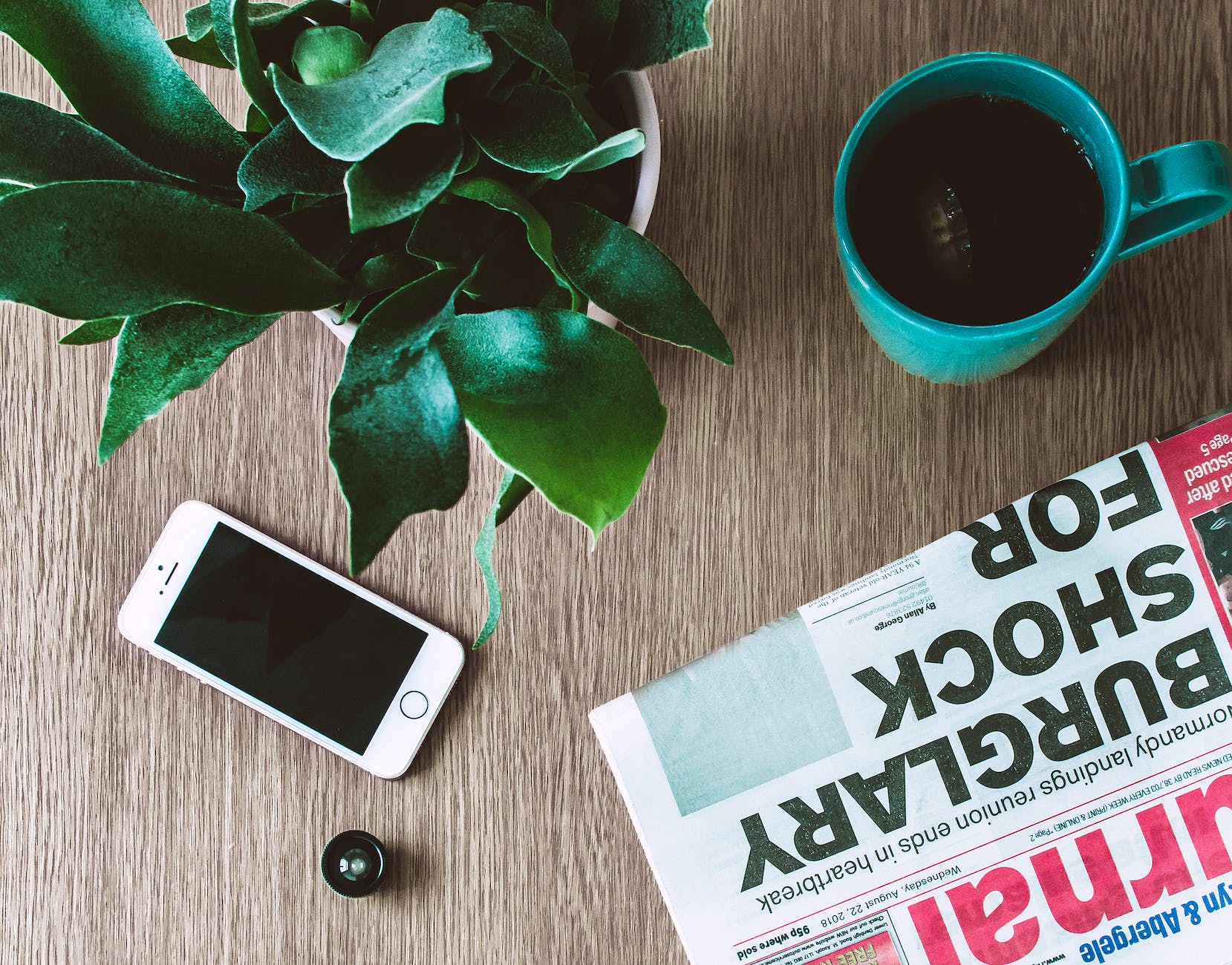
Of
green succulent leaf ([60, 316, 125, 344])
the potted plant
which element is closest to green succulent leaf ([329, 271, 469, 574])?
the potted plant

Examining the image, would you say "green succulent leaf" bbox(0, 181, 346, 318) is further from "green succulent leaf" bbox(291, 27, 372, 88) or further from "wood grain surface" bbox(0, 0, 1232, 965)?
"wood grain surface" bbox(0, 0, 1232, 965)

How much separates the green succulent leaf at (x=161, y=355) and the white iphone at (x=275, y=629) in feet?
0.58

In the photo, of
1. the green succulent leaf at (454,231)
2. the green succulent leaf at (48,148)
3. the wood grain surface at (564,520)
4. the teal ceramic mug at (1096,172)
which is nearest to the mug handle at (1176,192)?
the teal ceramic mug at (1096,172)

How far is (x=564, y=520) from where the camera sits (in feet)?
1.56

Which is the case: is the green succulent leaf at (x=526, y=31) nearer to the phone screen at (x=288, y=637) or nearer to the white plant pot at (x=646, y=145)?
the white plant pot at (x=646, y=145)

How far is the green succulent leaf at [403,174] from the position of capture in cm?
26

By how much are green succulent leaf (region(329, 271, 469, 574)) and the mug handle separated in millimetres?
238

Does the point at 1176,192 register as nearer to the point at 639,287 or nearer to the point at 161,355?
the point at 639,287

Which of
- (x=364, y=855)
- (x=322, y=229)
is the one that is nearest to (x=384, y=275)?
(x=322, y=229)

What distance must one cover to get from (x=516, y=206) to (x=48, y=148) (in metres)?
0.13

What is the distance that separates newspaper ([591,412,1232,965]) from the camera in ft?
1.47

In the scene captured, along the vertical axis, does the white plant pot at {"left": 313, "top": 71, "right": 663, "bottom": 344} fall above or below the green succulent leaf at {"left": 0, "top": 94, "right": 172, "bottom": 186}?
below

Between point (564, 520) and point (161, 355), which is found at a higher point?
point (161, 355)

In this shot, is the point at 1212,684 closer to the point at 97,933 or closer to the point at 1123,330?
the point at 1123,330
